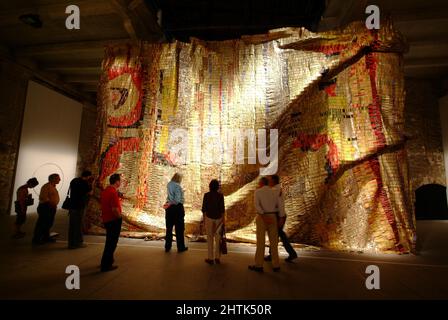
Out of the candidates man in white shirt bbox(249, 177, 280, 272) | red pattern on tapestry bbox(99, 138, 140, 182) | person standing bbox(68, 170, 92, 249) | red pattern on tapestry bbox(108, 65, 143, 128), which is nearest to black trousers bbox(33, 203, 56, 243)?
person standing bbox(68, 170, 92, 249)

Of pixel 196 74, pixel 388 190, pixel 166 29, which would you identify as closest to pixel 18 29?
pixel 166 29

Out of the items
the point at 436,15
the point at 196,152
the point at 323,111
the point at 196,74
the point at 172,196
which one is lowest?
the point at 172,196

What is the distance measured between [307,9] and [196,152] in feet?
16.3

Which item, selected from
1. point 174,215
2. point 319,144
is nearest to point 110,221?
point 174,215

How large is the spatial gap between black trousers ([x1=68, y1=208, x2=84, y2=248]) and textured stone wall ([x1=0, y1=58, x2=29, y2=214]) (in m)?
5.28

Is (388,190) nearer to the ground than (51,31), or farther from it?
nearer to the ground

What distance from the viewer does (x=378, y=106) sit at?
422cm

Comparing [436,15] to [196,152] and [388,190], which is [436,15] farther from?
[196,152]

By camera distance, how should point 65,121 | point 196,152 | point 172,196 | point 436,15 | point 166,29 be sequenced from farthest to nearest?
1. point 65,121
2. point 166,29
3. point 436,15
4. point 196,152
5. point 172,196

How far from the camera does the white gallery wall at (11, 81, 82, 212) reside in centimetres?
794

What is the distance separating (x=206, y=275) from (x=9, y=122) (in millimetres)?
8427

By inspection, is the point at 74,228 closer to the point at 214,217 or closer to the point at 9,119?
the point at 214,217

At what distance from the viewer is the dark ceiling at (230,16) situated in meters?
6.32

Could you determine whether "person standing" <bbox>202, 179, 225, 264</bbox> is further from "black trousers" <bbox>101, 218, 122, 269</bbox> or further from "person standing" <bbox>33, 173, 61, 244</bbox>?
"person standing" <bbox>33, 173, 61, 244</bbox>
